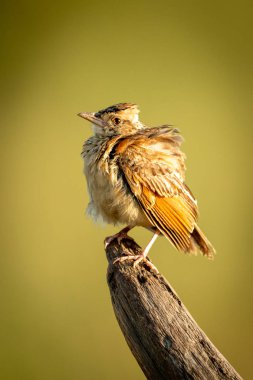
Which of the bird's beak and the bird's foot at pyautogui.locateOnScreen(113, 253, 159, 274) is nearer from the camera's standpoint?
the bird's foot at pyautogui.locateOnScreen(113, 253, 159, 274)

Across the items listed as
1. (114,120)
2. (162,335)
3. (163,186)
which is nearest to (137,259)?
(163,186)

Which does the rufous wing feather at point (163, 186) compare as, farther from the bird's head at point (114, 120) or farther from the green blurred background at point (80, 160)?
the green blurred background at point (80, 160)

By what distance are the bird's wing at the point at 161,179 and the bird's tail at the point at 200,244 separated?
8cm

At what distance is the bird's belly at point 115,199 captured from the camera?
16.6 ft

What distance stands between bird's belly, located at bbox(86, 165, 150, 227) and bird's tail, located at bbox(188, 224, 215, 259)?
0.38 metres

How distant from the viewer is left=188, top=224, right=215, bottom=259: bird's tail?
5.09m

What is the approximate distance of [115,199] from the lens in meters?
5.08

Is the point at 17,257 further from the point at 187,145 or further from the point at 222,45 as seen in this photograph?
the point at 222,45

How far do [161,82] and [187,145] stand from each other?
3.93 feet

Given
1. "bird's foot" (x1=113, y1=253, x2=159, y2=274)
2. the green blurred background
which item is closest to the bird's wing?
"bird's foot" (x1=113, y1=253, x2=159, y2=274)

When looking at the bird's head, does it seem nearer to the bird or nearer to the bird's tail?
the bird

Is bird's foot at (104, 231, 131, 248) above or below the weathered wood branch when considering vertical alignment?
above

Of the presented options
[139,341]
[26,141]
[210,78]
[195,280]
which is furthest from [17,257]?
[139,341]

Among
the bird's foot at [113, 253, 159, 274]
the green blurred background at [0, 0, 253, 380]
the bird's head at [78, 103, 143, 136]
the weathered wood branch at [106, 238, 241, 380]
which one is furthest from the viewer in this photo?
the green blurred background at [0, 0, 253, 380]
